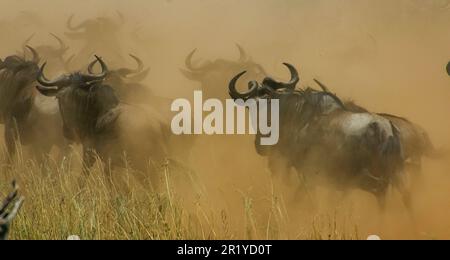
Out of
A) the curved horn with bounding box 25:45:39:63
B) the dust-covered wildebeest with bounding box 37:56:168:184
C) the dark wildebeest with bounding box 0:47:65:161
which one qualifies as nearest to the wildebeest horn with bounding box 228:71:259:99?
the dust-covered wildebeest with bounding box 37:56:168:184

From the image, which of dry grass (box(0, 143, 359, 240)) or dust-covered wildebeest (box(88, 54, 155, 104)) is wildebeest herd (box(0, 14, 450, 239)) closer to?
dust-covered wildebeest (box(88, 54, 155, 104))

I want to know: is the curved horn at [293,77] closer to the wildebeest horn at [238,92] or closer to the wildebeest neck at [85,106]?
the wildebeest horn at [238,92]

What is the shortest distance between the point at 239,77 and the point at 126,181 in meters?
0.98

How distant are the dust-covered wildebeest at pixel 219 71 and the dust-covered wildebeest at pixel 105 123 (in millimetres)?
359

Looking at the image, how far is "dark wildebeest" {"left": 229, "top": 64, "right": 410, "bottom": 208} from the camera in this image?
4859 mm

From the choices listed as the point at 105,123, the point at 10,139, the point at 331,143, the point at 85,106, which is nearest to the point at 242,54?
the point at 331,143

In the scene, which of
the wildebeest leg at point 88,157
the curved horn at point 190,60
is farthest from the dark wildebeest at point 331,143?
the wildebeest leg at point 88,157

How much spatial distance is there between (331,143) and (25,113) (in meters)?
2.04

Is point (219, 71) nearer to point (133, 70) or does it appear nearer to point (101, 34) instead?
point (133, 70)

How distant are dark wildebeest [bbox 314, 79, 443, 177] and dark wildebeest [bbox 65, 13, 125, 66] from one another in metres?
1.76
